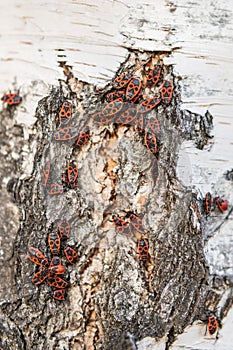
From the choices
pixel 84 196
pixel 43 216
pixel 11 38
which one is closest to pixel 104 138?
pixel 84 196

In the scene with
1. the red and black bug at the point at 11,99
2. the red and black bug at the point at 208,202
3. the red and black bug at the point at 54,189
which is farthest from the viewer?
the red and black bug at the point at 208,202

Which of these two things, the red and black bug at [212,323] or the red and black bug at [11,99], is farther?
the red and black bug at [212,323]

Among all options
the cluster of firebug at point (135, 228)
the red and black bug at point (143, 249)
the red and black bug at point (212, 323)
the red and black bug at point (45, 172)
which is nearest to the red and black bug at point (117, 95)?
the red and black bug at point (45, 172)

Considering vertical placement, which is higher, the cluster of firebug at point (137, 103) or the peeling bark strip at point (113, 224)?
the cluster of firebug at point (137, 103)

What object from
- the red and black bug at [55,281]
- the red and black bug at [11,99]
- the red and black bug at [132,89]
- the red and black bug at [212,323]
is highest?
the red and black bug at [132,89]

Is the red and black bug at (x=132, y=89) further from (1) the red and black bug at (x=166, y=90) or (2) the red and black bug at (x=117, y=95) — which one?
(1) the red and black bug at (x=166, y=90)

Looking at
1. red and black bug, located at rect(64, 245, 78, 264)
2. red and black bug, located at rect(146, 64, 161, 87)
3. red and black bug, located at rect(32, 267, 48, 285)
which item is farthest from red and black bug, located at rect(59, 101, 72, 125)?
red and black bug, located at rect(32, 267, 48, 285)

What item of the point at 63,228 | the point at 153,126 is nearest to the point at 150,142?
the point at 153,126

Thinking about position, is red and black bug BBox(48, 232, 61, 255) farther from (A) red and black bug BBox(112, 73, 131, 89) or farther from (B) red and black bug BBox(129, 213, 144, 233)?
(A) red and black bug BBox(112, 73, 131, 89)

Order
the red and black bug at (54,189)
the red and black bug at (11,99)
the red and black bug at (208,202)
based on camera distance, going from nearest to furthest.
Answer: the red and black bug at (11,99) < the red and black bug at (54,189) < the red and black bug at (208,202)
